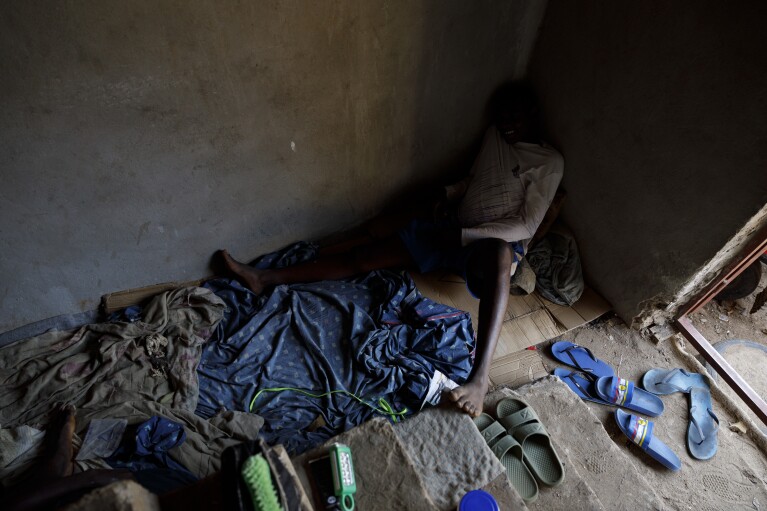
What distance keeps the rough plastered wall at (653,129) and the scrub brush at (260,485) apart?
6.22ft

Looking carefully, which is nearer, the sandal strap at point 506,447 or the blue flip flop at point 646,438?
the sandal strap at point 506,447

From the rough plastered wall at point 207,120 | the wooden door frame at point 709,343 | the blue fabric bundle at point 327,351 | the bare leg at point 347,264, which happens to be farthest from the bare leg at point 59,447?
the wooden door frame at point 709,343

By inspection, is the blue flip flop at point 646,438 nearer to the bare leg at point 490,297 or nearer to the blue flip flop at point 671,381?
the blue flip flop at point 671,381

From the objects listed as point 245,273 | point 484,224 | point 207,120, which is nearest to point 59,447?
point 245,273

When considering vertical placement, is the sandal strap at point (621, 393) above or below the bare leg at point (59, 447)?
below

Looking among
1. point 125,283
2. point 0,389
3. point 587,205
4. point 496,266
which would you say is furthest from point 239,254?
point 587,205

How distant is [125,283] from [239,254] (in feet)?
1.84

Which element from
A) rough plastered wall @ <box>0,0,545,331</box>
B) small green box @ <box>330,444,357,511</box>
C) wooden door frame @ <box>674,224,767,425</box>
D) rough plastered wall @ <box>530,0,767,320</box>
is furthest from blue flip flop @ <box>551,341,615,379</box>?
small green box @ <box>330,444,357,511</box>

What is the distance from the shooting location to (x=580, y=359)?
231 cm

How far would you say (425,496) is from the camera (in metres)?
1.19

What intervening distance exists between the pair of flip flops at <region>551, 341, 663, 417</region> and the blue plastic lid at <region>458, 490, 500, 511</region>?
1.10 m

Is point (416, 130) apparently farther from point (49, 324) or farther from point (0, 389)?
point (0, 389)

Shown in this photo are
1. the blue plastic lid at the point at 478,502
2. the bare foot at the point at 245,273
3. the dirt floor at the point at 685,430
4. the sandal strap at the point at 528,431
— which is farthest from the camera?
the bare foot at the point at 245,273

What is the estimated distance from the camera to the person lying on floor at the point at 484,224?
2.25 meters
